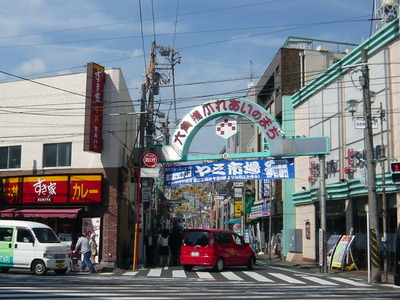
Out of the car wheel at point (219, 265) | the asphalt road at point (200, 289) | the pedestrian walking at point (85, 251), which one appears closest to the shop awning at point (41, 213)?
the pedestrian walking at point (85, 251)

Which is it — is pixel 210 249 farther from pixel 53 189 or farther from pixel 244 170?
pixel 53 189

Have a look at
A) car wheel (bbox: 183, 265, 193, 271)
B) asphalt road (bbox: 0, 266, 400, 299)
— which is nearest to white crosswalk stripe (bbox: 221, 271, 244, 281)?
asphalt road (bbox: 0, 266, 400, 299)

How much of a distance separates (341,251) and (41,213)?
1410cm

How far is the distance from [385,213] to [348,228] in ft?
17.9

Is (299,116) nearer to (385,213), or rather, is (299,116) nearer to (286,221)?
(286,221)

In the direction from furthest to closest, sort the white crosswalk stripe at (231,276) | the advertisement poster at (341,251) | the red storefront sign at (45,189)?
the red storefront sign at (45,189), the advertisement poster at (341,251), the white crosswalk stripe at (231,276)

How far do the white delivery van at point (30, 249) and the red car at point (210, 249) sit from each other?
5.12 metres

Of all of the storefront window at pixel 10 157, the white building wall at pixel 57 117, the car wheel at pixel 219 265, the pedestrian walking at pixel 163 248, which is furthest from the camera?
the storefront window at pixel 10 157

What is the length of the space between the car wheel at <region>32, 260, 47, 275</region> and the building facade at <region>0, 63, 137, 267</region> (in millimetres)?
4472

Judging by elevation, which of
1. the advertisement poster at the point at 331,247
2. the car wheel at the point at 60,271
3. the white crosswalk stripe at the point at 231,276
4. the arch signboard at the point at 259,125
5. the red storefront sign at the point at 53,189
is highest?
the arch signboard at the point at 259,125

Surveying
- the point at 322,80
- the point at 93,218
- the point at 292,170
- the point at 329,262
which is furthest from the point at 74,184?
the point at 322,80

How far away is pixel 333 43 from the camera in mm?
44375

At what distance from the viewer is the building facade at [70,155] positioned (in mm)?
24125

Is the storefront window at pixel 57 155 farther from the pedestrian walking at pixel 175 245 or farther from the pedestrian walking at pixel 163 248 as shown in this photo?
the pedestrian walking at pixel 175 245
